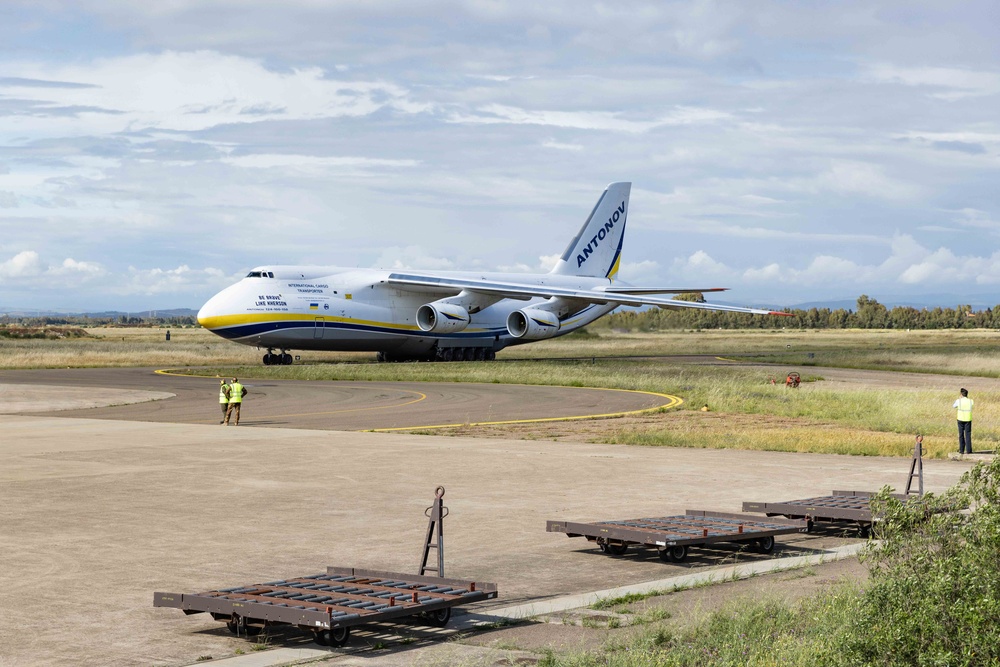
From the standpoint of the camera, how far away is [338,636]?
905 centimetres

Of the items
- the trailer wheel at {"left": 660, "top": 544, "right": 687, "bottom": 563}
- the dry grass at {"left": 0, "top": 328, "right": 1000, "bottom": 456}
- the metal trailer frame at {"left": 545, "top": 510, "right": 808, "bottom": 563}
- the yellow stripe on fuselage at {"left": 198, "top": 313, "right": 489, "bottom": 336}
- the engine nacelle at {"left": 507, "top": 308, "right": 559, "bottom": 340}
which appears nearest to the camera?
the metal trailer frame at {"left": 545, "top": 510, "right": 808, "bottom": 563}

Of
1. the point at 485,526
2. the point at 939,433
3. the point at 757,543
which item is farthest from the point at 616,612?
the point at 939,433

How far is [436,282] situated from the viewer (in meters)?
55.8

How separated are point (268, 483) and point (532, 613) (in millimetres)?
9562

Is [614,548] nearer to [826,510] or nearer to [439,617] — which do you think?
[826,510]

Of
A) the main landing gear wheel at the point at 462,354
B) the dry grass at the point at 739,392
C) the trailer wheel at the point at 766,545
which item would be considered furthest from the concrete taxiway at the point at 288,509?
the main landing gear wheel at the point at 462,354

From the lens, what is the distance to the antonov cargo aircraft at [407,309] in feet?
170

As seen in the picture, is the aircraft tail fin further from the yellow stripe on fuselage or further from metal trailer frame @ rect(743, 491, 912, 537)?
metal trailer frame @ rect(743, 491, 912, 537)

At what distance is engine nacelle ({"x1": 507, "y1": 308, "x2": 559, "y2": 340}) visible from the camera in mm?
60000

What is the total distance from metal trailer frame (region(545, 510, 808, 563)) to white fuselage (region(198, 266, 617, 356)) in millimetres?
39421

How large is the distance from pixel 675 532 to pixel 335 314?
4179 cm

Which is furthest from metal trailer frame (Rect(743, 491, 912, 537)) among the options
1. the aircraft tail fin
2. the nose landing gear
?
the aircraft tail fin

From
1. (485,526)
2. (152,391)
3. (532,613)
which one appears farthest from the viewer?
(152,391)

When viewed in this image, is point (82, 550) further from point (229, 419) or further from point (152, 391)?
point (152, 391)
